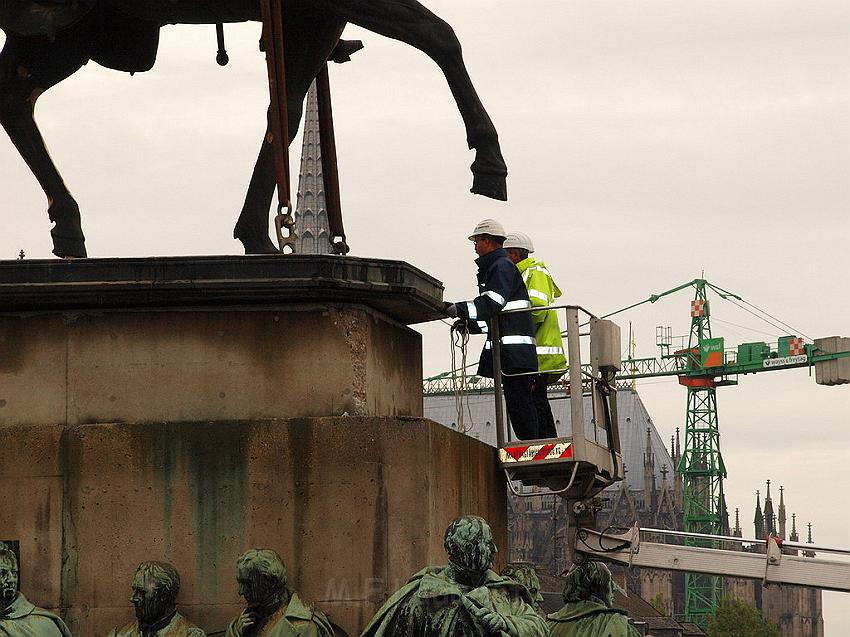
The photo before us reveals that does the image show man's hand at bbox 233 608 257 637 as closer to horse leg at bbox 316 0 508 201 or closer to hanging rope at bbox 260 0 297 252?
hanging rope at bbox 260 0 297 252

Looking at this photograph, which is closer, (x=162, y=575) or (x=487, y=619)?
(x=487, y=619)

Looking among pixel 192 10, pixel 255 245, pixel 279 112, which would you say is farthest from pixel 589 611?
pixel 192 10

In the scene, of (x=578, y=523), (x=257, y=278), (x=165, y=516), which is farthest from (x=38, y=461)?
(x=578, y=523)

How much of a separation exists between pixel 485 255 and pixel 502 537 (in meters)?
1.58

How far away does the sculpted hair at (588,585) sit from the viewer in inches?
414

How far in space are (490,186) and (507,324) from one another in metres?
0.81

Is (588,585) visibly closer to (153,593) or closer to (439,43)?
(153,593)

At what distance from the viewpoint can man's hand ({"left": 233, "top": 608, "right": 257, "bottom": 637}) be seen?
8852 millimetres

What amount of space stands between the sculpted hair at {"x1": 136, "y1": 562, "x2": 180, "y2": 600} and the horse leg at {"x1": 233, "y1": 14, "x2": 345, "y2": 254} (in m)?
2.29

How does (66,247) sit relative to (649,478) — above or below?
below

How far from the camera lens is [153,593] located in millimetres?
8930

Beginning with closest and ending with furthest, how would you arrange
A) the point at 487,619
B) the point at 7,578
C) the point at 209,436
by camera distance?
the point at 487,619, the point at 7,578, the point at 209,436

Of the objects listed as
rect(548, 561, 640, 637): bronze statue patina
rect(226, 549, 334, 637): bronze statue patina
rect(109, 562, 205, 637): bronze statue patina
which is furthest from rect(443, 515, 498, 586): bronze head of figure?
rect(548, 561, 640, 637): bronze statue patina

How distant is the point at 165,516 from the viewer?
927cm
